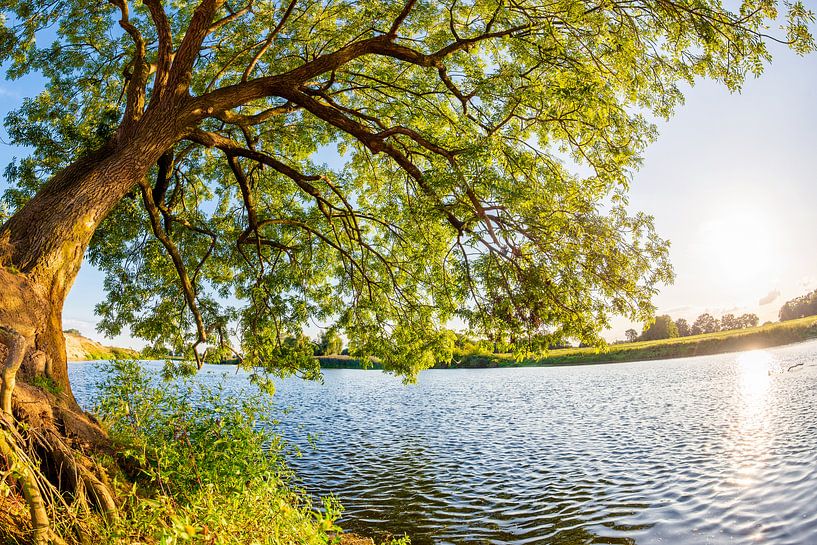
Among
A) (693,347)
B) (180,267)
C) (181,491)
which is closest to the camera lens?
(181,491)

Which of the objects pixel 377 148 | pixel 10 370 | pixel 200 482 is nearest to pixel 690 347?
pixel 377 148

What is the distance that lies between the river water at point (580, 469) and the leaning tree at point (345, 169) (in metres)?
3.72

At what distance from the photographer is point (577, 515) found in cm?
1020

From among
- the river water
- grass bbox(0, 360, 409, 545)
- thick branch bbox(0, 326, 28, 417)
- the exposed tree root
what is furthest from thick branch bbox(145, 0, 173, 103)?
the river water

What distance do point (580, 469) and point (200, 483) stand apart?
38.5 feet

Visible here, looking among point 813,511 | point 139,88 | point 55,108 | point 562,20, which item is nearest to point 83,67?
point 55,108

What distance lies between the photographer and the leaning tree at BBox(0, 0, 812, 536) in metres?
8.12

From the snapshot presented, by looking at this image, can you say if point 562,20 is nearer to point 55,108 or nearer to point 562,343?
point 562,343

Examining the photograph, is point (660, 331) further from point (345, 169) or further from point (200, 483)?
point (200, 483)

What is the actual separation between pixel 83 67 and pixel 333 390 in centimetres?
3183

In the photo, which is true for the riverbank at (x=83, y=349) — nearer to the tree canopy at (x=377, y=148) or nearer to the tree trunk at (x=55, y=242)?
the tree canopy at (x=377, y=148)

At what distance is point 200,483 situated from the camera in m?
5.14

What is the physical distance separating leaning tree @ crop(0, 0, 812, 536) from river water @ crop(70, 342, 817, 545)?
372cm

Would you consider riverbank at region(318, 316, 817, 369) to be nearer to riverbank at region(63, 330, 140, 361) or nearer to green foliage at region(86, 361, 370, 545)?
riverbank at region(63, 330, 140, 361)
